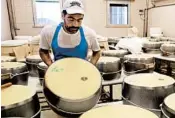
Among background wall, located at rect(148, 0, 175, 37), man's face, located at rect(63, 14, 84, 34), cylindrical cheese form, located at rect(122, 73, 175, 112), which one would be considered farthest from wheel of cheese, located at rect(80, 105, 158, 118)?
background wall, located at rect(148, 0, 175, 37)

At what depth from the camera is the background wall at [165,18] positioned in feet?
19.0

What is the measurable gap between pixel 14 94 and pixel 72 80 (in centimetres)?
40

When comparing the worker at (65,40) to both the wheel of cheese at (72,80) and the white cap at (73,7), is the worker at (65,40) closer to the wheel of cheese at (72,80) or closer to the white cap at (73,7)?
the white cap at (73,7)

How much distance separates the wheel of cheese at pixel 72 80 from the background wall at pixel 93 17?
504 centimetres

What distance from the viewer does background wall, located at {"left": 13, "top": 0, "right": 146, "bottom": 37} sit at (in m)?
5.86

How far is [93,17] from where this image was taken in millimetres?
6613

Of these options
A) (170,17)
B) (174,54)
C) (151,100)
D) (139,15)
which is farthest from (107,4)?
(151,100)

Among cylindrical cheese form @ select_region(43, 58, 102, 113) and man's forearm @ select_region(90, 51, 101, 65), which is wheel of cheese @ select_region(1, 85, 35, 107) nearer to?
cylindrical cheese form @ select_region(43, 58, 102, 113)

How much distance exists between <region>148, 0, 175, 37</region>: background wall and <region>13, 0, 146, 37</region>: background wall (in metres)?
0.54

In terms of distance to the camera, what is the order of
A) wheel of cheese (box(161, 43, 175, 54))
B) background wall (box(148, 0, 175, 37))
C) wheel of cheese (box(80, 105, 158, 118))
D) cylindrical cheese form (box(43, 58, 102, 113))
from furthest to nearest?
background wall (box(148, 0, 175, 37)) → wheel of cheese (box(161, 43, 175, 54)) → cylindrical cheese form (box(43, 58, 102, 113)) → wheel of cheese (box(80, 105, 158, 118))

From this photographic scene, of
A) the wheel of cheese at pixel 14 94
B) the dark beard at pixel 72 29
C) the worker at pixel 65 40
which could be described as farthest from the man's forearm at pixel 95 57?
the wheel of cheese at pixel 14 94

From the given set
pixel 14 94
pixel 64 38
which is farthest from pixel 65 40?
pixel 14 94

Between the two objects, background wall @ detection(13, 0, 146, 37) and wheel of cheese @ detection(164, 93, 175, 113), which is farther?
background wall @ detection(13, 0, 146, 37)

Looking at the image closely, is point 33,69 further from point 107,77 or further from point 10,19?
point 10,19
